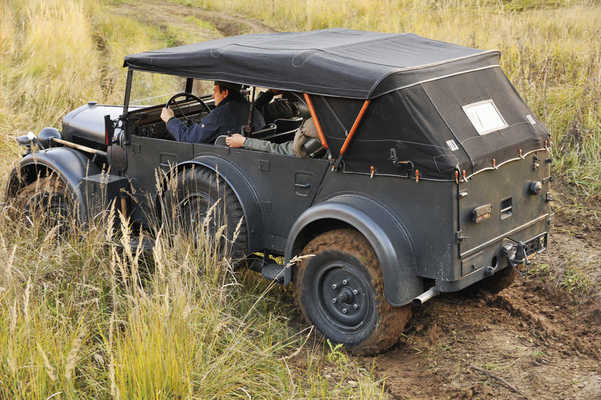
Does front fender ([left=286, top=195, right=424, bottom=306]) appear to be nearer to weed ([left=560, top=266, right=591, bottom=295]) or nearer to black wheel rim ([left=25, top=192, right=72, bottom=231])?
weed ([left=560, top=266, right=591, bottom=295])

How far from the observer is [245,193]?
15.8ft

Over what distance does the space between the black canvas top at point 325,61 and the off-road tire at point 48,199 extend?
1.18m

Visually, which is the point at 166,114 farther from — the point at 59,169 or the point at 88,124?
the point at 88,124

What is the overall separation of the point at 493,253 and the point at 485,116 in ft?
2.86

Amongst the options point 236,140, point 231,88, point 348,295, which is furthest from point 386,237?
point 231,88

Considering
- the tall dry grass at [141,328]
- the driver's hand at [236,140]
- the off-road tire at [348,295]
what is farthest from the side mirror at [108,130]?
the off-road tire at [348,295]

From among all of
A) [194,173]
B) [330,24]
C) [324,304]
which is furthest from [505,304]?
[330,24]

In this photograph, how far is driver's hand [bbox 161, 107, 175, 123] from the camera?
17.6 feet

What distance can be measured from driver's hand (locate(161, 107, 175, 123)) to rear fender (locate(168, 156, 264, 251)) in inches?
21.9

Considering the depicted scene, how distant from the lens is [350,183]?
441 cm

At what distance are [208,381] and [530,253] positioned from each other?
2.37 meters

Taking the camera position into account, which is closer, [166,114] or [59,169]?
[166,114]

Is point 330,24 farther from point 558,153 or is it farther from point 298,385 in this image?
point 298,385

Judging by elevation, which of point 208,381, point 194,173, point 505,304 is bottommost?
point 505,304
